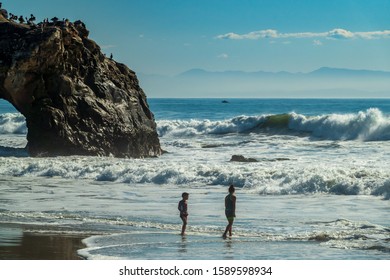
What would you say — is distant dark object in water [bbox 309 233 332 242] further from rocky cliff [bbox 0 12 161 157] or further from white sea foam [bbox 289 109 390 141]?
white sea foam [bbox 289 109 390 141]

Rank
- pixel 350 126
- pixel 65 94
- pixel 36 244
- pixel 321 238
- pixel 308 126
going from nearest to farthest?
pixel 36 244
pixel 321 238
pixel 65 94
pixel 350 126
pixel 308 126

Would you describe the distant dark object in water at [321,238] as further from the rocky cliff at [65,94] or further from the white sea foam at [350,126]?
the white sea foam at [350,126]

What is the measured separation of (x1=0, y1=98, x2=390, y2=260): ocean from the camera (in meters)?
16.0

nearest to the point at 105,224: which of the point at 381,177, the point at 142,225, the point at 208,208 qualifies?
the point at 142,225

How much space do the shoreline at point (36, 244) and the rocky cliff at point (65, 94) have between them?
16.6 metres

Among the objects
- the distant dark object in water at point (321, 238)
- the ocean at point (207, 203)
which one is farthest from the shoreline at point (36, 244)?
the distant dark object in water at point (321, 238)

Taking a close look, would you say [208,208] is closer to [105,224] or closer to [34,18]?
[105,224]

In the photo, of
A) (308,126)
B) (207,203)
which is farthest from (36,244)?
(308,126)

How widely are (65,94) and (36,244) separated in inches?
787

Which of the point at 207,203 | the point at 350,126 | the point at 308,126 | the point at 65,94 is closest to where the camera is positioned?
the point at 207,203

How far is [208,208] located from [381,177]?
23.4 ft

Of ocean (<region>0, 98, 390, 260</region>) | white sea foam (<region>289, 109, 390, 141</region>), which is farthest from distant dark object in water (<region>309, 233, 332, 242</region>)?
white sea foam (<region>289, 109, 390, 141</region>)

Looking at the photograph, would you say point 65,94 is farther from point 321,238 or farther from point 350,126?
point 350,126

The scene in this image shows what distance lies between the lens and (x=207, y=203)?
22.7 meters
